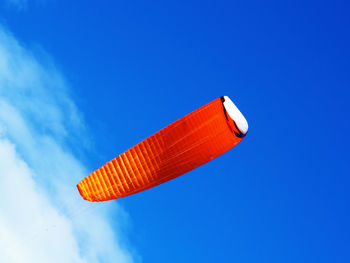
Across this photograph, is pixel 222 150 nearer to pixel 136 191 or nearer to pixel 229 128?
pixel 229 128

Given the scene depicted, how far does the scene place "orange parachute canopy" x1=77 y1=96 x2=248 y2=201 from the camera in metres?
11.0

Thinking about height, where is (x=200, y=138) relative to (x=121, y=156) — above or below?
below

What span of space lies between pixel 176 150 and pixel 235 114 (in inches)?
76.3

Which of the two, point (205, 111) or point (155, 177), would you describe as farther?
point (155, 177)

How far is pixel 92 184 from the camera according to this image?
12359 millimetres

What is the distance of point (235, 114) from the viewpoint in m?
11.0

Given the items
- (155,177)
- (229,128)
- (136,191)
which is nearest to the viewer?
(229,128)

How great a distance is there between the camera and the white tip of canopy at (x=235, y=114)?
10906mm

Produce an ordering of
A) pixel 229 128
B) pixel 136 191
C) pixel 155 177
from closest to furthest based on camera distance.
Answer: pixel 229 128 < pixel 155 177 < pixel 136 191

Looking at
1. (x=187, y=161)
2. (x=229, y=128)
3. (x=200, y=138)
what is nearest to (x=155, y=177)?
(x=187, y=161)

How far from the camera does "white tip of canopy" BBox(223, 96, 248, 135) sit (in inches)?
429

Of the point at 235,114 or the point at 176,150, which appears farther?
the point at 176,150

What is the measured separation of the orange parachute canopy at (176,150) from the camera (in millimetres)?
10969

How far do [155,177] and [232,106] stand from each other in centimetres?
310
